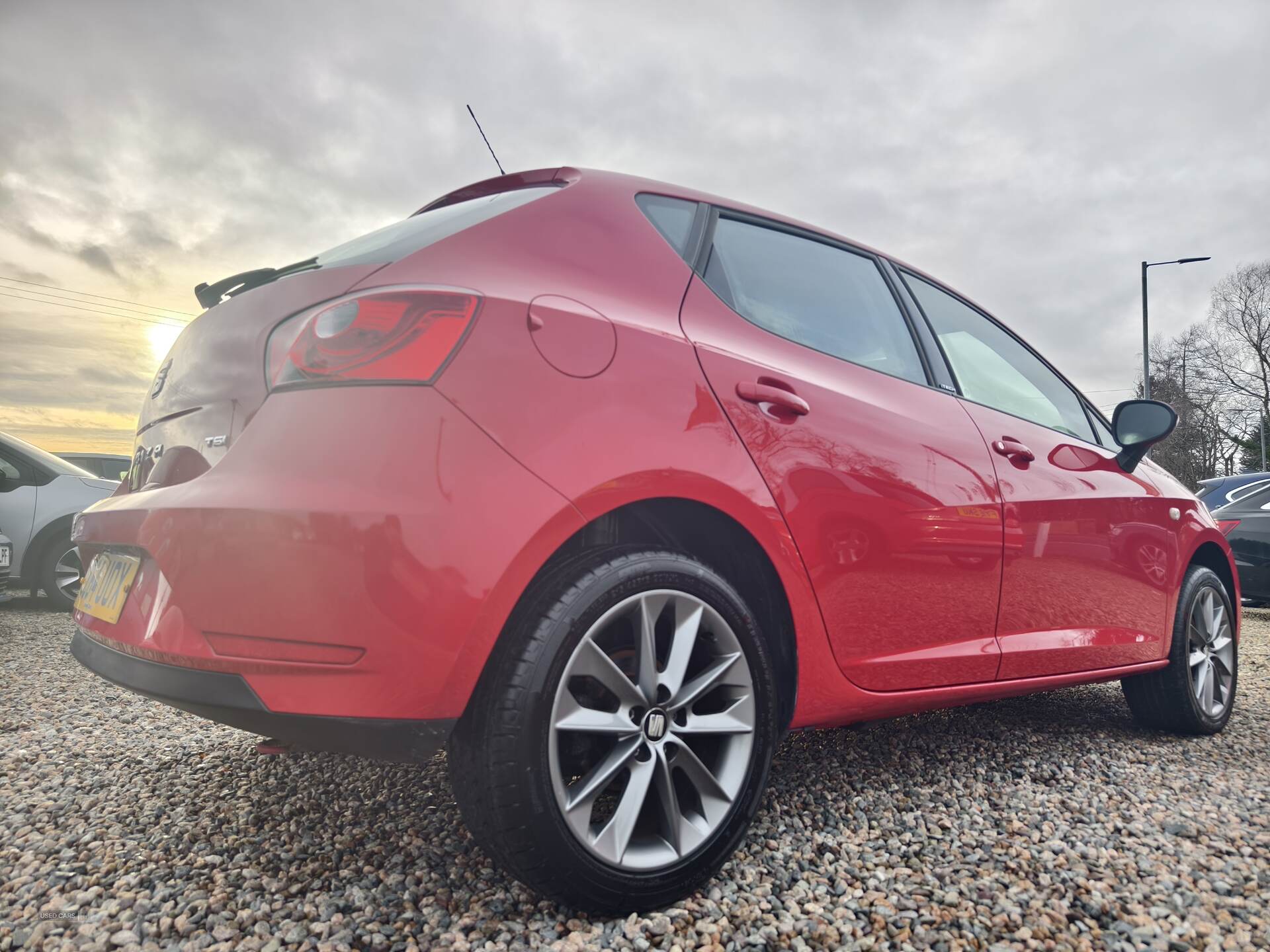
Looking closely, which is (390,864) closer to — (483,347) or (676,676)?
(676,676)

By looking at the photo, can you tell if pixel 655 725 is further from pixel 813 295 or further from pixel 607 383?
pixel 813 295

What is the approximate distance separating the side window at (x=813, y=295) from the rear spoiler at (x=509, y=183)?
40 centimetres

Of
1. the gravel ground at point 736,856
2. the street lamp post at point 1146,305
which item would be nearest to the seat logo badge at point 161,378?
the gravel ground at point 736,856

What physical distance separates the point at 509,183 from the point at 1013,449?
1.71m

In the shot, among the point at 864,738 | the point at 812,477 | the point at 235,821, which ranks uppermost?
the point at 812,477

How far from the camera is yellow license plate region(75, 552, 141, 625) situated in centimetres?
166

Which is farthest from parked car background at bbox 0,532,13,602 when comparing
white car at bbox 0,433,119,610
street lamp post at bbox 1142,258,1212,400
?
street lamp post at bbox 1142,258,1212,400

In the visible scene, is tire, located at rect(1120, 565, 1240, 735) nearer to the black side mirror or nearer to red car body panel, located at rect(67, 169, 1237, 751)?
the black side mirror

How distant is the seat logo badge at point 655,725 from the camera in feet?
5.49

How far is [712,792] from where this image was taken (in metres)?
1.76

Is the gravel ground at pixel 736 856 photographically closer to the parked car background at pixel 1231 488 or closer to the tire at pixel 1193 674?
the tire at pixel 1193 674

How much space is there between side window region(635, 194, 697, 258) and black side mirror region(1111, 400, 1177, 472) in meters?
2.09

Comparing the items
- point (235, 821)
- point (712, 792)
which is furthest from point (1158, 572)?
point (235, 821)

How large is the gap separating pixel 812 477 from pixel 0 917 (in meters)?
1.92
